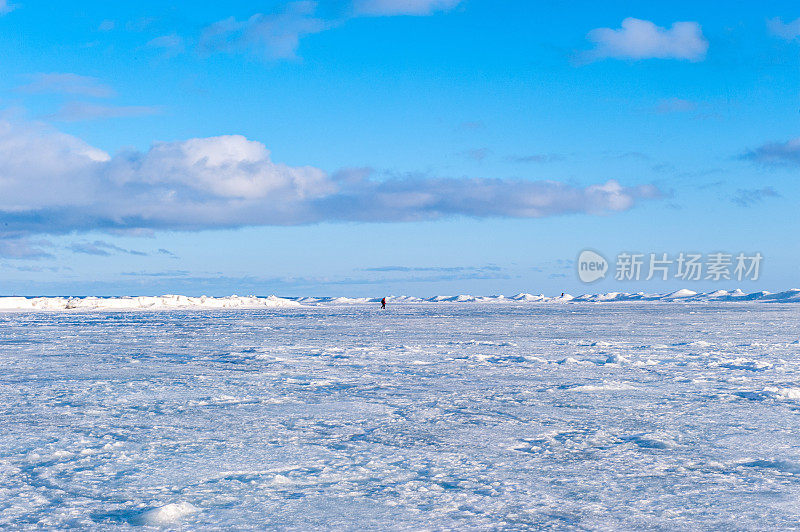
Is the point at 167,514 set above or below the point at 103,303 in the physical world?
above

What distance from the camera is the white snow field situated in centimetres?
304

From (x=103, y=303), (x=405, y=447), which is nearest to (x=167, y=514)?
(x=405, y=447)

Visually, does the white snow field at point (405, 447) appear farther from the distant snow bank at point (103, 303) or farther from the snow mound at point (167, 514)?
the distant snow bank at point (103, 303)

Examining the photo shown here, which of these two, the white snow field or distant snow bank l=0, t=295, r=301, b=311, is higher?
the white snow field

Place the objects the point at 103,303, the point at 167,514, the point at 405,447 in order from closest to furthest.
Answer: the point at 167,514, the point at 405,447, the point at 103,303

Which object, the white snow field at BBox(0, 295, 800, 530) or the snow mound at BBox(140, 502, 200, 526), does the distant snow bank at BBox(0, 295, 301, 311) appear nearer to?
the white snow field at BBox(0, 295, 800, 530)

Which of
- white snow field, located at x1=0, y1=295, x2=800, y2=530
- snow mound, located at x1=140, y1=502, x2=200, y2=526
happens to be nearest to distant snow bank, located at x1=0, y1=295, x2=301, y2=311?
white snow field, located at x1=0, y1=295, x2=800, y2=530

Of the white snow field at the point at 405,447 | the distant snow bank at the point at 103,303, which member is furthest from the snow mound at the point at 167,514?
the distant snow bank at the point at 103,303

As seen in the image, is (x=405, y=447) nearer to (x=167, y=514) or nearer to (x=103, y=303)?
(x=167, y=514)

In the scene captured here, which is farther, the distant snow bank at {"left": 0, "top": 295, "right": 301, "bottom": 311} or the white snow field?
the distant snow bank at {"left": 0, "top": 295, "right": 301, "bottom": 311}

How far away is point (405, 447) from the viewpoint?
433 cm

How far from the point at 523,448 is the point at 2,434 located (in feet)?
12.1

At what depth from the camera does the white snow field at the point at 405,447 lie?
304 cm

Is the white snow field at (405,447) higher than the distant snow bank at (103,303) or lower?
higher
